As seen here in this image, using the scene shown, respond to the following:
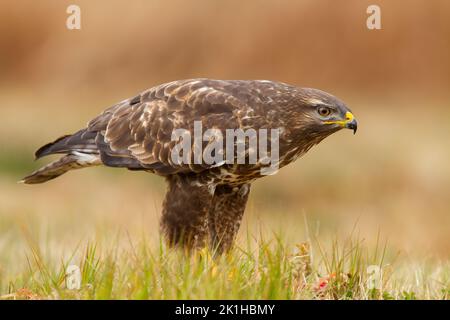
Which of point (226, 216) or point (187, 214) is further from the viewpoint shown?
point (226, 216)

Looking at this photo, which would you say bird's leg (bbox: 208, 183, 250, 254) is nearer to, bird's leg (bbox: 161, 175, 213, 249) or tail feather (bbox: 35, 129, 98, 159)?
bird's leg (bbox: 161, 175, 213, 249)

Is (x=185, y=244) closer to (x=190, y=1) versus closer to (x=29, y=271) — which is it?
(x=29, y=271)

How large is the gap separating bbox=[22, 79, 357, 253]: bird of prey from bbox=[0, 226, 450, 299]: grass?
0.37 meters

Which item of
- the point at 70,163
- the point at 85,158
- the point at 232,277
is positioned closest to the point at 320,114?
the point at 232,277

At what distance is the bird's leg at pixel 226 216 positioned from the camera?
682 cm

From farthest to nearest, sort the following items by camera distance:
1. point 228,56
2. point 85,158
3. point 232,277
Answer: point 228,56
point 85,158
point 232,277

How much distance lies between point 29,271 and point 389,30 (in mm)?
13962

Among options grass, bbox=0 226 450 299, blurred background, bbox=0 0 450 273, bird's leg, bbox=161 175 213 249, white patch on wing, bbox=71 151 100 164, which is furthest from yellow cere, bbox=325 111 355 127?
blurred background, bbox=0 0 450 273

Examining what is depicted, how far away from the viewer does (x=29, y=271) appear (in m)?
6.07

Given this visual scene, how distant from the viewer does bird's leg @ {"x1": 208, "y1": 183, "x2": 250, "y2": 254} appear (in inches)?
269

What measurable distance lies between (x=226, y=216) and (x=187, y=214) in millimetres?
447

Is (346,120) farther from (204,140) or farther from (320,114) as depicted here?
(204,140)

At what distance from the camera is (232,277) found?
17.7 feet

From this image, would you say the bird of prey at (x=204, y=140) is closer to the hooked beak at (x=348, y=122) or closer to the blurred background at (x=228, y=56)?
the hooked beak at (x=348, y=122)
